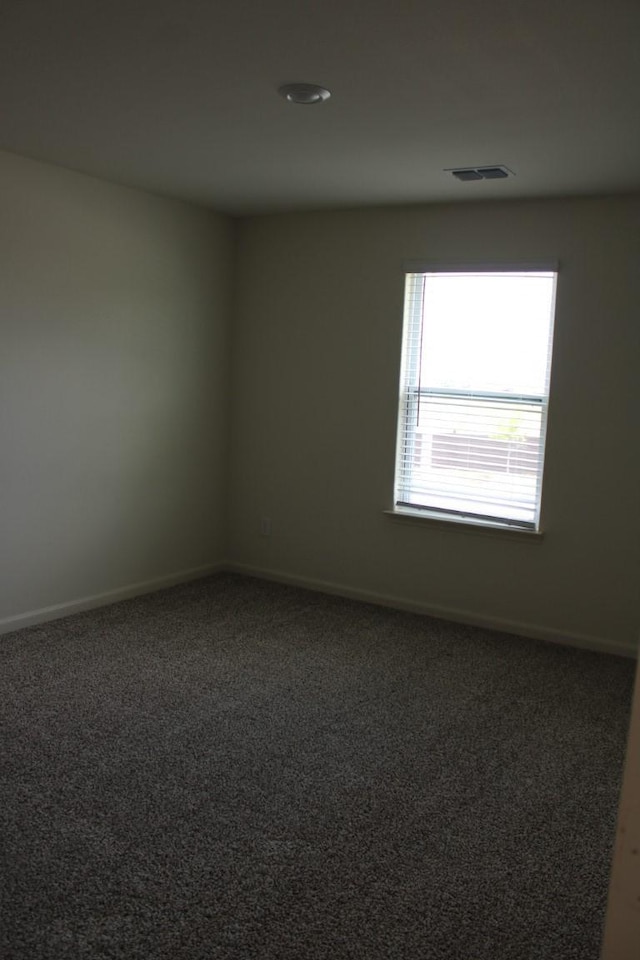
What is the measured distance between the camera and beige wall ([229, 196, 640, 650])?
4344 millimetres

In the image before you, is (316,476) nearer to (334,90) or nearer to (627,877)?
(334,90)

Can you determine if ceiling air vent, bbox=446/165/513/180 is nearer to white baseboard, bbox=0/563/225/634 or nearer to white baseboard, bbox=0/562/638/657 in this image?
white baseboard, bbox=0/562/638/657

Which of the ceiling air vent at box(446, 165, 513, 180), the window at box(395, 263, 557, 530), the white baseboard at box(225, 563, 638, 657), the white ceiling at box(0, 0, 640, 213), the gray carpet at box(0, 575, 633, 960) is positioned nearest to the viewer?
the gray carpet at box(0, 575, 633, 960)

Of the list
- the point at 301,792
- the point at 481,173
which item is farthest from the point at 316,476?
the point at 301,792

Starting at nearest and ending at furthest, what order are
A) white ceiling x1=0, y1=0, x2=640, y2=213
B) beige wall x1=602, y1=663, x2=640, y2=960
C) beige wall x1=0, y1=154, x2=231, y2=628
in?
beige wall x1=602, y1=663, x2=640, y2=960, white ceiling x1=0, y1=0, x2=640, y2=213, beige wall x1=0, y1=154, x2=231, y2=628

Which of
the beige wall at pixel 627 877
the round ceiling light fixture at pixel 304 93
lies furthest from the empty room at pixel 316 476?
the beige wall at pixel 627 877

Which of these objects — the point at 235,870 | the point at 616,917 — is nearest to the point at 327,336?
the point at 235,870

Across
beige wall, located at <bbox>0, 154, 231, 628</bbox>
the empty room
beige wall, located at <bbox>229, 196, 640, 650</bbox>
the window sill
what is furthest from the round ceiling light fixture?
the window sill

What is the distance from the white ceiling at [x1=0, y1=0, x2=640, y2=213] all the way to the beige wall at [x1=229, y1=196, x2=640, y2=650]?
0.43 m

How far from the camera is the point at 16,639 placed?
166 inches

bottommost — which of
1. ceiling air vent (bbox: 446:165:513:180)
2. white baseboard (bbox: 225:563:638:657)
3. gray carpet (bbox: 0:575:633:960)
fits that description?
gray carpet (bbox: 0:575:633:960)

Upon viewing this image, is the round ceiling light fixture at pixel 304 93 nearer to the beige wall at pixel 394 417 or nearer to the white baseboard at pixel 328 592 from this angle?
the beige wall at pixel 394 417

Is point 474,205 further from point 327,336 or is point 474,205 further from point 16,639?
point 16,639

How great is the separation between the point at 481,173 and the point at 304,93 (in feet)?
4.44
